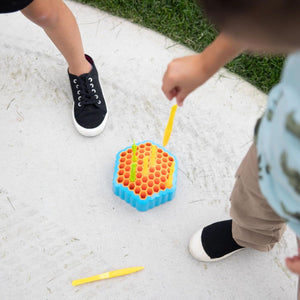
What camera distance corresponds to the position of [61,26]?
97cm

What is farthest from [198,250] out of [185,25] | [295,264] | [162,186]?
[185,25]

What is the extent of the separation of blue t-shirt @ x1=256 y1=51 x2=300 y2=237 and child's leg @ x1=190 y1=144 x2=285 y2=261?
123 mm

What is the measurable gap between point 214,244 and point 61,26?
0.68 meters

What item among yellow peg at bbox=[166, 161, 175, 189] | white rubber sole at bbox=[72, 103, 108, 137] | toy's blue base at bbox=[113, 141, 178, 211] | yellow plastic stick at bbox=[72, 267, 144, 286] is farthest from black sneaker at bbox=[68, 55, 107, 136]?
yellow plastic stick at bbox=[72, 267, 144, 286]

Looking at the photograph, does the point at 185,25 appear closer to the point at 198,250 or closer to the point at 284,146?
the point at 198,250

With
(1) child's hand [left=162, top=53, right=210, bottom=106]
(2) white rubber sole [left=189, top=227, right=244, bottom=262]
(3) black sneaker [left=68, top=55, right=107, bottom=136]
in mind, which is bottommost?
(2) white rubber sole [left=189, top=227, right=244, bottom=262]

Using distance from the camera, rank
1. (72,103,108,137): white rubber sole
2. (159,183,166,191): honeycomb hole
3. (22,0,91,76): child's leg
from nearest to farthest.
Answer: (22,0,91,76): child's leg
(159,183,166,191): honeycomb hole
(72,103,108,137): white rubber sole

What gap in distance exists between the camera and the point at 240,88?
1240 millimetres

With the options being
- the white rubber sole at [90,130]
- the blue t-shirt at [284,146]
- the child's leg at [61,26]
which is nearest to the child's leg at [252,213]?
the blue t-shirt at [284,146]

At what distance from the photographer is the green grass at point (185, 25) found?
50.1 inches

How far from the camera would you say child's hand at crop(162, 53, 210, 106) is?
0.65 meters

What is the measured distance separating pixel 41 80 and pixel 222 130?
60cm

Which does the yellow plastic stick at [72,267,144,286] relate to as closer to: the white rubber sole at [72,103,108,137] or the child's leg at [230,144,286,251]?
the child's leg at [230,144,286,251]

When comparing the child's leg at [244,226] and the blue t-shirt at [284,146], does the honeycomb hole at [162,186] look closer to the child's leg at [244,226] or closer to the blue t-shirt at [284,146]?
the child's leg at [244,226]
